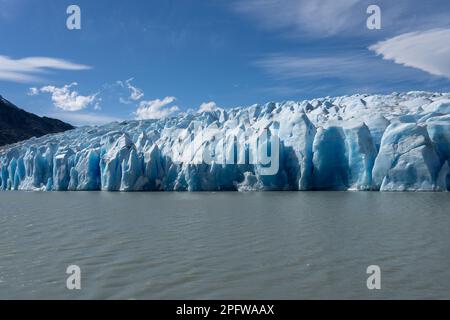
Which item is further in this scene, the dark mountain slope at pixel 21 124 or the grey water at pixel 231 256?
the dark mountain slope at pixel 21 124

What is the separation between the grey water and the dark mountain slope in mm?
95489

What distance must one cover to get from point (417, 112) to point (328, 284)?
31.2 m

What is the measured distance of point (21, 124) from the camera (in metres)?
112

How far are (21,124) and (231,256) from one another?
114739 mm

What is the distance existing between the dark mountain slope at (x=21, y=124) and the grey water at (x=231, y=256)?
313 feet

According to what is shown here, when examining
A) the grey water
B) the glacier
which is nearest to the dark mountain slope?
the glacier

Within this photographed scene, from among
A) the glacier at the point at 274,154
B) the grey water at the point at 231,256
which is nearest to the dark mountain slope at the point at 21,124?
the glacier at the point at 274,154

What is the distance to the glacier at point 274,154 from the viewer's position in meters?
28.1

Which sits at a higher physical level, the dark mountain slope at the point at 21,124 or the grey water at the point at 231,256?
the dark mountain slope at the point at 21,124

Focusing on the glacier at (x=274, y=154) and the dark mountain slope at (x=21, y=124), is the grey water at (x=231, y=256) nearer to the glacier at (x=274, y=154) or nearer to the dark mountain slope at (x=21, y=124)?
the glacier at (x=274, y=154)

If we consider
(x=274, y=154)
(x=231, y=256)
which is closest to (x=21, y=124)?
(x=274, y=154)

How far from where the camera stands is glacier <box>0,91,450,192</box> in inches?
1108

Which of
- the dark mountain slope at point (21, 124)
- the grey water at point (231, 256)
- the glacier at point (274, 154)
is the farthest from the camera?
the dark mountain slope at point (21, 124)
